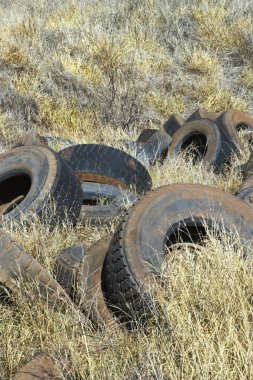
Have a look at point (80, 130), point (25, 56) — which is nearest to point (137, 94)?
point (80, 130)

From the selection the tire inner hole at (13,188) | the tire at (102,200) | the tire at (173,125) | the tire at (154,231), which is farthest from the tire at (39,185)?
the tire at (173,125)

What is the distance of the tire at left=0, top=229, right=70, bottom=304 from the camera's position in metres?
3.57

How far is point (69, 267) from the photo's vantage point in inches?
162

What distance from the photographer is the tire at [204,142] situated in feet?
25.4

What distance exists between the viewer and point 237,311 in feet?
9.85

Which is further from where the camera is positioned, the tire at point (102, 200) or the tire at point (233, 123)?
the tire at point (233, 123)

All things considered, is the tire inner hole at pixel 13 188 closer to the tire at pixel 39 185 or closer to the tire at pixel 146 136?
the tire at pixel 39 185

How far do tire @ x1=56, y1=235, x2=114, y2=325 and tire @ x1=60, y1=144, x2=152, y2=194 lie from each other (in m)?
2.06

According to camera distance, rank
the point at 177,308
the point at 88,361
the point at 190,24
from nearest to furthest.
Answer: the point at 88,361 → the point at 177,308 → the point at 190,24

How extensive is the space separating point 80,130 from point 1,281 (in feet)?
22.1

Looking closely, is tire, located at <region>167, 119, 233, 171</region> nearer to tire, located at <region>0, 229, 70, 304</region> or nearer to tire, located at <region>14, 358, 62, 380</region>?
tire, located at <region>0, 229, 70, 304</region>

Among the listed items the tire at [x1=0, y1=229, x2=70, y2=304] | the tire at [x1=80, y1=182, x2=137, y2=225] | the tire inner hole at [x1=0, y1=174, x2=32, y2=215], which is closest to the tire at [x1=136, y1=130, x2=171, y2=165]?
the tire at [x1=80, y1=182, x2=137, y2=225]

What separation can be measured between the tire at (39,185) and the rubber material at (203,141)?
2615 mm

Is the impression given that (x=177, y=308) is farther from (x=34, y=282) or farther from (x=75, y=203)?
(x=75, y=203)
